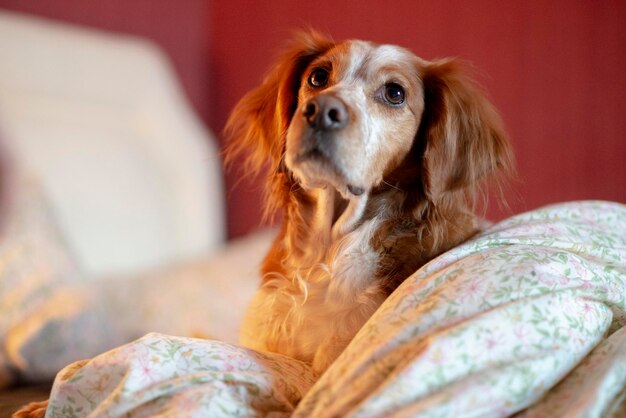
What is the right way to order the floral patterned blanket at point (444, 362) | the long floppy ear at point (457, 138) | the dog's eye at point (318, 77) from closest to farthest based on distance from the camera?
the floral patterned blanket at point (444, 362) < the long floppy ear at point (457, 138) < the dog's eye at point (318, 77)

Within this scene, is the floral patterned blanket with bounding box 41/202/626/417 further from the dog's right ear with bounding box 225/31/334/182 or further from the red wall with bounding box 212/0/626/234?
the red wall with bounding box 212/0/626/234

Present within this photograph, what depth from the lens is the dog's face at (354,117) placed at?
44.3 inches

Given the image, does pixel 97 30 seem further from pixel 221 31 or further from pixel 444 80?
pixel 444 80

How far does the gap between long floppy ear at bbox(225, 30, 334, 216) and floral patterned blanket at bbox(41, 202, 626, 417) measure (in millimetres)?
523

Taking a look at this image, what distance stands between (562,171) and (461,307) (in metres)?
1.41

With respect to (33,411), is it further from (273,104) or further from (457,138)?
(457,138)

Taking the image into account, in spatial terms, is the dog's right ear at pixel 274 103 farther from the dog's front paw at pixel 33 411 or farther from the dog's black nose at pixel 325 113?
the dog's front paw at pixel 33 411

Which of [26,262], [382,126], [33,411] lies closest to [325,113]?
[382,126]

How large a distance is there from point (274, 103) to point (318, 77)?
0.13 m

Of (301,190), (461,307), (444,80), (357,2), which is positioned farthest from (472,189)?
(357,2)

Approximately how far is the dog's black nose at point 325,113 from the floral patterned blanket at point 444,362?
0.29 metres

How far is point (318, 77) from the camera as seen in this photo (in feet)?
4.41

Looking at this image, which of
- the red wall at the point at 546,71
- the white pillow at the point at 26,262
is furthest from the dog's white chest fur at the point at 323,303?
the red wall at the point at 546,71

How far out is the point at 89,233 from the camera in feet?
8.09
